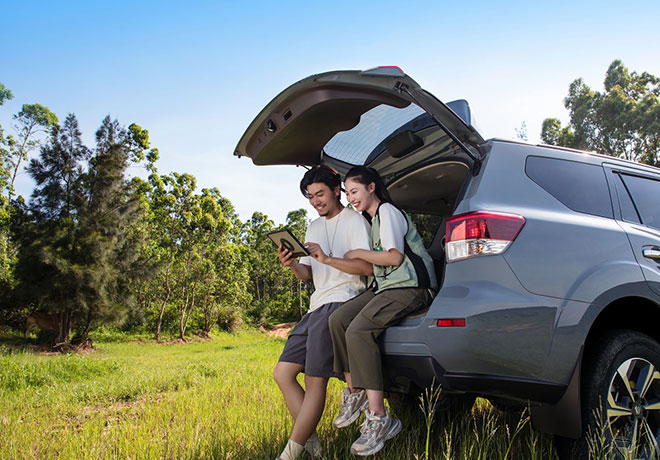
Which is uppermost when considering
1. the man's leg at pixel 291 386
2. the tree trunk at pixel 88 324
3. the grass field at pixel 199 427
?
the man's leg at pixel 291 386

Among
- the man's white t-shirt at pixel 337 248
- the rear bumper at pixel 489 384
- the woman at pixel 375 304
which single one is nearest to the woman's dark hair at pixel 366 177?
the woman at pixel 375 304

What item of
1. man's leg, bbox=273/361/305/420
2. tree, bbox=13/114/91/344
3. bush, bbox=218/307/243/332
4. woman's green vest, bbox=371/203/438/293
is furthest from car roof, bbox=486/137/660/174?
bush, bbox=218/307/243/332

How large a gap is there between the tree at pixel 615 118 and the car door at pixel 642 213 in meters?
26.4

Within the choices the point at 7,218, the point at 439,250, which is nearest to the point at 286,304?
the point at 7,218

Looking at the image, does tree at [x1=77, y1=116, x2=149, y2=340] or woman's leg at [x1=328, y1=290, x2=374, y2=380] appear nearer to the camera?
woman's leg at [x1=328, y1=290, x2=374, y2=380]

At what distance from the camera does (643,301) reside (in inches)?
103

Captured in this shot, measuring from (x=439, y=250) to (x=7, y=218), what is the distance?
21864mm

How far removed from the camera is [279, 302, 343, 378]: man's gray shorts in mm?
2809

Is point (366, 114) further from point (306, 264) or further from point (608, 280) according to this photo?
point (608, 280)

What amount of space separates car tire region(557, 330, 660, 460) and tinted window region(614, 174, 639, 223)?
2.28ft

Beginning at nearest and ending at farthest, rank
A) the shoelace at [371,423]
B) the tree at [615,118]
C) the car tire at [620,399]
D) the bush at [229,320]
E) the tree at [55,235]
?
the car tire at [620,399] → the shoelace at [371,423] → the tree at [55,235] → the tree at [615,118] → the bush at [229,320]

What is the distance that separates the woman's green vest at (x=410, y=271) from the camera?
271cm

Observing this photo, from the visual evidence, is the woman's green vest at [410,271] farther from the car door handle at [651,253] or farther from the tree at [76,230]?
the tree at [76,230]

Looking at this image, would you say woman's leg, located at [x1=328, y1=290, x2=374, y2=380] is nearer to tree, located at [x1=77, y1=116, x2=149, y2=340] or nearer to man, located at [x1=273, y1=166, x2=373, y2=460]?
man, located at [x1=273, y1=166, x2=373, y2=460]
